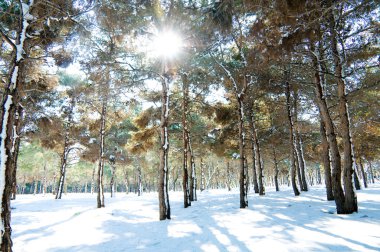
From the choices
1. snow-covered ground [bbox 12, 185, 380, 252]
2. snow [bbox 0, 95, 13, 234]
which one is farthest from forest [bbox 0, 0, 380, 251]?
snow-covered ground [bbox 12, 185, 380, 252]

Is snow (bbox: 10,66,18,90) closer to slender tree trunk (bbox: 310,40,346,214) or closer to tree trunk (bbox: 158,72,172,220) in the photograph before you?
tree trunk (bbox: 158,72,172,220)

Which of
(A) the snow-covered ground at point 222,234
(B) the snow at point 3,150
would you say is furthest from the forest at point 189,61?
(A) the snow-covered ground at point 222,234

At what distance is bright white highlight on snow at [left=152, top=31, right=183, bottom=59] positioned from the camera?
10719 millimetres

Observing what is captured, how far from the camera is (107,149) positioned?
27.1 meters

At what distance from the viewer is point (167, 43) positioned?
10836 millimetres

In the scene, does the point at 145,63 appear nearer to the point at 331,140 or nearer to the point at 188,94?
the point at 188,94

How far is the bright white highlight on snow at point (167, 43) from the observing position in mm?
10719

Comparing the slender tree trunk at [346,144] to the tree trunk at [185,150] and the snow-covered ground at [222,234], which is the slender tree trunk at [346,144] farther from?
the tree trunk at [185,150]

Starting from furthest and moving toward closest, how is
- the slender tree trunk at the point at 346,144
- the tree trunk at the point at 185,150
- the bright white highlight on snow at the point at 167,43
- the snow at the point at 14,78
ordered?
the tree trunk at the point at 185,150 < the bright white highlight on snow at the point at 167,43 < the slender tree trunk at the point at 346,144 < the snow at the point at 14,78

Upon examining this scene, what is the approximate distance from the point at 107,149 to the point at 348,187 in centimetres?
2379

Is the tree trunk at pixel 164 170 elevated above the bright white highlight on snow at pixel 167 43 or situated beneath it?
situated beneath

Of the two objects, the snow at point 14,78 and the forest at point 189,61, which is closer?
the snow at point 14,78

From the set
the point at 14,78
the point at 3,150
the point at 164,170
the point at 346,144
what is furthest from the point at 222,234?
the point at 14,78

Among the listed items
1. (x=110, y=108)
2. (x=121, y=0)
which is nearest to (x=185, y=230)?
(x=121, y=0)
